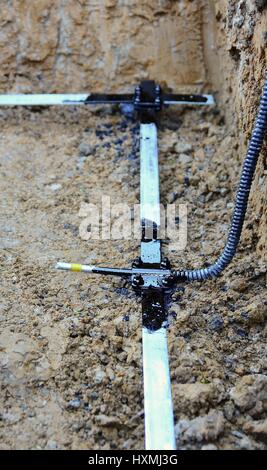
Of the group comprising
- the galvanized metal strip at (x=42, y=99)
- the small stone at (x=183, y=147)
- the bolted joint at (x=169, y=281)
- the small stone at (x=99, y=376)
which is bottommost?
the small stone at (x=99, y=376)

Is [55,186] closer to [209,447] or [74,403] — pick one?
[74,403]

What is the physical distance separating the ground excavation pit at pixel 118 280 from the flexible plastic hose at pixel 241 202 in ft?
0.23

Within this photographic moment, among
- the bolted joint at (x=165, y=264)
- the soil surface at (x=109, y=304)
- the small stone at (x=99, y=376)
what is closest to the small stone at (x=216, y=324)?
the soil surface at (x=109, y=304)

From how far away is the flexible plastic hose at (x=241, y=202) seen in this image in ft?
5.26

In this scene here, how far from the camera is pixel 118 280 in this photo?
1.88m

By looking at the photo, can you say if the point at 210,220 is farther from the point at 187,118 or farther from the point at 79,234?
the point at 187,118

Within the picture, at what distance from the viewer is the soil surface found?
1.52 meters

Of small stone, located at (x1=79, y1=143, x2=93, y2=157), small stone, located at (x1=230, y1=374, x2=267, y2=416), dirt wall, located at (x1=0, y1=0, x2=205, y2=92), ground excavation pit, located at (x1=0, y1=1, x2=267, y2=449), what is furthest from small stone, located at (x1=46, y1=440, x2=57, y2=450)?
dirt wall, located at (x1=0, y1=0, x2=205, y2=92)

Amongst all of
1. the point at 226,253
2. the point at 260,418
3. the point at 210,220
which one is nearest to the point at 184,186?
the point at 210,220

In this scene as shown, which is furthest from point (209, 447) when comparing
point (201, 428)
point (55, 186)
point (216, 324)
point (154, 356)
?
point (55, 186)

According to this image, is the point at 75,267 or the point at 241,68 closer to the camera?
the point at 75,267

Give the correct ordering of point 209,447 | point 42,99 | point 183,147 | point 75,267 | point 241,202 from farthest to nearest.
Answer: point 42,99 → point 183,147 → point 75,267 → point 241,202 → point 209,447

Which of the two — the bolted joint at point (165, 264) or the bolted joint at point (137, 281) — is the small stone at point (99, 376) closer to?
the bolted joint at point (137, 281)

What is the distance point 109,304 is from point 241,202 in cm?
50
